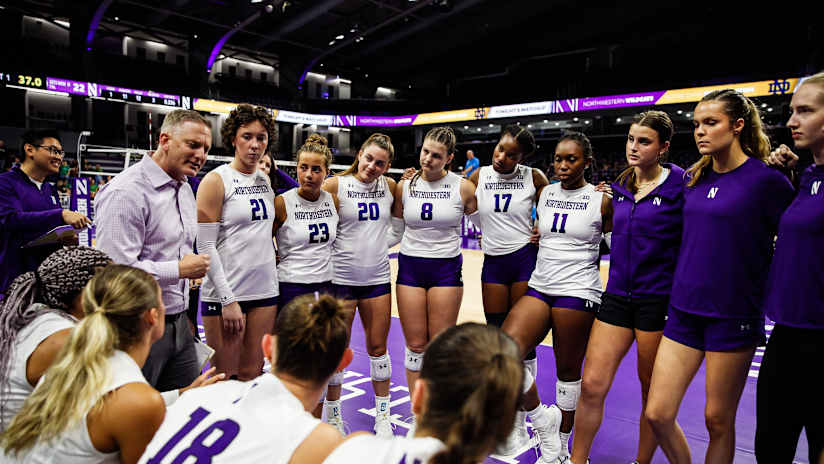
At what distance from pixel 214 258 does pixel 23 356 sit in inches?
51.3

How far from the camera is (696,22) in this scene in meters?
22.0

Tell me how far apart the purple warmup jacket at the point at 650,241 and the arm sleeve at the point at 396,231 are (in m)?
1.58

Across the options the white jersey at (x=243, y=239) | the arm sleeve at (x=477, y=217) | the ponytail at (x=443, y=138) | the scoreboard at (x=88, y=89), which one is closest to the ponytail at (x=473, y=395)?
the white jersey at (x=243, y=239)

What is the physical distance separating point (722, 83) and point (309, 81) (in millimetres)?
22231

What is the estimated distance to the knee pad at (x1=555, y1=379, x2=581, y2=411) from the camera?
3.17 metres

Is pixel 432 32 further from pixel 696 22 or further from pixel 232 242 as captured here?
pixel 232 242

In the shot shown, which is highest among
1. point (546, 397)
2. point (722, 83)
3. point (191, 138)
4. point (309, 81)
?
point (309, 81)

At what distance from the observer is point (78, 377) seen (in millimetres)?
1390

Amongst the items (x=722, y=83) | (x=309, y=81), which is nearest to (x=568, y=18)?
(x=722, y=83)

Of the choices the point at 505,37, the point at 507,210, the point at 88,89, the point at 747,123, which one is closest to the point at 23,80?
the point at 88,89

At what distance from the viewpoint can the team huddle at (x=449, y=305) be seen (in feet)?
4.15

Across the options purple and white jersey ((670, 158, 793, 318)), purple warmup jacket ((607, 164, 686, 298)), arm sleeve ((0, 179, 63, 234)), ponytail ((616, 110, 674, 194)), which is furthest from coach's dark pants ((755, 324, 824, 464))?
arm sleeve ((0, 179, 63, 234))

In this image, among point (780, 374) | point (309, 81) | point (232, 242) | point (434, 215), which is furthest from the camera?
point (309, 81)

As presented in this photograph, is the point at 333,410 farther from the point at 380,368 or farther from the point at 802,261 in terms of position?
the point at 802,261
